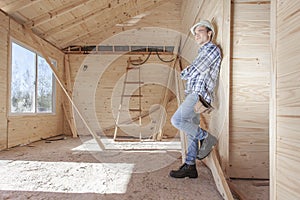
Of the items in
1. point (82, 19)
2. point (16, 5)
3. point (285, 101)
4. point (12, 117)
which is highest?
point (82, 19)

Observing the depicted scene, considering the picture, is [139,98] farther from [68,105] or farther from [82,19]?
[82,19]

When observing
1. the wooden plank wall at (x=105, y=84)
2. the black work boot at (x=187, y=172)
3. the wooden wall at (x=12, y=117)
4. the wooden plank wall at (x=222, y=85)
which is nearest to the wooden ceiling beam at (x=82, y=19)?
the wooden wall at (x=12, y=117)

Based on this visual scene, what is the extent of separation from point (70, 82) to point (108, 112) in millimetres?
1184

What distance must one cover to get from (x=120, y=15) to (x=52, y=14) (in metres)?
1.78

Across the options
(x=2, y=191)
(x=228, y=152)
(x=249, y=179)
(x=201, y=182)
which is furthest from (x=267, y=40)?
(x=2, y=191)

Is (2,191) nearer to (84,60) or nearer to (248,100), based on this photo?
(248,100)

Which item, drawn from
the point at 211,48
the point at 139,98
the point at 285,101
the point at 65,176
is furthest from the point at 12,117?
the point at 285,101

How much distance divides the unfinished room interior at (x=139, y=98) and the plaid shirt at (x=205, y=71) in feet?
0.25

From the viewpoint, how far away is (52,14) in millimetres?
4016

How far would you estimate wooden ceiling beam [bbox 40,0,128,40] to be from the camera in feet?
15.2

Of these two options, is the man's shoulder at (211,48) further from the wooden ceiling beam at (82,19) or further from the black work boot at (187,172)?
the wooden ceiling beam at (82,19)

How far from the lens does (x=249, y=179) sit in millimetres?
2039

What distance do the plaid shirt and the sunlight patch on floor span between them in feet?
3.28

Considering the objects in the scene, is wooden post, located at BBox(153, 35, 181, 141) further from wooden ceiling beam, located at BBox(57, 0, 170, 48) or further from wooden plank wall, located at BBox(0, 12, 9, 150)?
wooden plank wall, located at BBox(0, 12, 9, 150)
